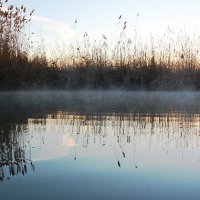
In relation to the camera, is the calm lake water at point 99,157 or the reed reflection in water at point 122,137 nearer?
the calm lake water at point 99,157

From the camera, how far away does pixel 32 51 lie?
8.59 meters

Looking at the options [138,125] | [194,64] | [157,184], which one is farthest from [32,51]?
[157,184]

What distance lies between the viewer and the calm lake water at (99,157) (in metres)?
1.79

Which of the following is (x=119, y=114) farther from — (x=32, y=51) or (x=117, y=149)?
(x=32, y=51)

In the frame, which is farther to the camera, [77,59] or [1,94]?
[77,59]

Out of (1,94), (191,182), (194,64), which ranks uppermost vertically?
(194,64)

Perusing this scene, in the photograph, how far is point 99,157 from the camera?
2.48m

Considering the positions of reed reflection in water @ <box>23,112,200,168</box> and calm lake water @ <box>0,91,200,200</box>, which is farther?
reed reflection in water @ <box>23,112,200,168</box>

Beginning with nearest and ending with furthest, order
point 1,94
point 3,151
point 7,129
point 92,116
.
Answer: point 3,151 < point 7,129 < point 92,116 < point 1,94

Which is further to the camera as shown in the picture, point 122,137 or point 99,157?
point 122,137

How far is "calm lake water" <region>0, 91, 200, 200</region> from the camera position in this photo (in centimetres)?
179

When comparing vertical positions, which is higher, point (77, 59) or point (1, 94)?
point (77, 59)

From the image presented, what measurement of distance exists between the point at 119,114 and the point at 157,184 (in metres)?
2.86

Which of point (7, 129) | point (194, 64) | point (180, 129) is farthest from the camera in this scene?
point (194, 64)
